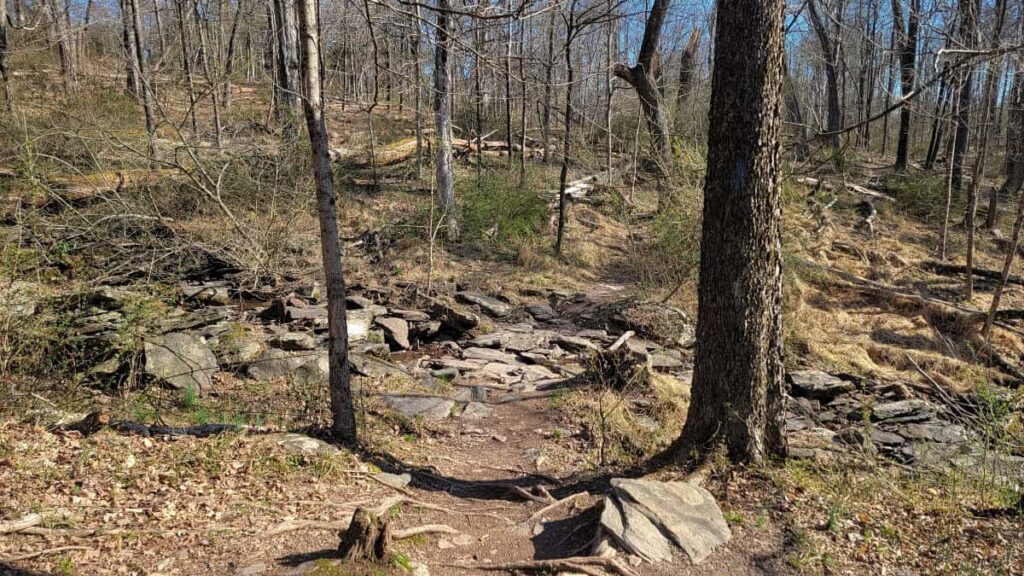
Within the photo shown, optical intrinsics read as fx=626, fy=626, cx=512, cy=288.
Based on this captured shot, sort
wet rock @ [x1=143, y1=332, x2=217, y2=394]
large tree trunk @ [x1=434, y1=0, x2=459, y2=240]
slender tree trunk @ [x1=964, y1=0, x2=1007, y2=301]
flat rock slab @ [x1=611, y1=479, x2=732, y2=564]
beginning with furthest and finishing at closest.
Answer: large tree trunk @ [x1=434, y1=0, x2=459, y2=240] < slender tree trunk @ [x1=964, y1=0, x2=1007, y2=301] < wet rock @ [x1=143, y1=332, x2=217, y2=394] < flat rock slab @ [x1=611, y1=479, x2=732, y2=564]

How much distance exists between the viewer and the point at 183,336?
24.1 ft

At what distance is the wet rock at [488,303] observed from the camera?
11.2 m

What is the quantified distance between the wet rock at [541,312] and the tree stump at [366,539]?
8.22 m

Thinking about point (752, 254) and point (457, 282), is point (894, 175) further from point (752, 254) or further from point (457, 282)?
point (752, 254)

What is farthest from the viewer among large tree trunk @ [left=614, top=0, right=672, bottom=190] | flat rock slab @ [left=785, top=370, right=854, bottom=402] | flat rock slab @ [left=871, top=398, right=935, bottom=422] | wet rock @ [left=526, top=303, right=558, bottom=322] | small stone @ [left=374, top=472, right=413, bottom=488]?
large tree trunk @ [left=614, top=0, right=672, bottom=190]

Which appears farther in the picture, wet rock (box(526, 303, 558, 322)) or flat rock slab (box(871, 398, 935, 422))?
wet rock (box(526, 303, 558, 322))

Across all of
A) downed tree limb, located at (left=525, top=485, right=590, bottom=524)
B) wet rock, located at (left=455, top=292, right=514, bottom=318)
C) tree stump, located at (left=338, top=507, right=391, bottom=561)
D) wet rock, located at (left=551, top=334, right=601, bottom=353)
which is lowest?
wet rock, located at (left=551, top=334, right=601, bottom=353)

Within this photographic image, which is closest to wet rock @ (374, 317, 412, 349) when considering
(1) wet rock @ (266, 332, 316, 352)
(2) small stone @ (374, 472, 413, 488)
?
(1) wet rock @ (266, 332, 316, 352)

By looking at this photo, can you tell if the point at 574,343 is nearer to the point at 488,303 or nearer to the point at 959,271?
the point at 488,303

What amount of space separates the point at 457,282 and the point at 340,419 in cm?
759

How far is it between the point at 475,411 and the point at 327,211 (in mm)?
3232

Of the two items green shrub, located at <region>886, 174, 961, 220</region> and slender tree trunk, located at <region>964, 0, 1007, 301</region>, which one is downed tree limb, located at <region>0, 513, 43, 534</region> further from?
green shrub, located at <region>886, 174, 961, 220</region>

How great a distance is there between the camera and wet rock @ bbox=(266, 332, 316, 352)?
27.8 ft

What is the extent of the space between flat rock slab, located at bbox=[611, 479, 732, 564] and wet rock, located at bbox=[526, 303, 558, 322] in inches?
286
